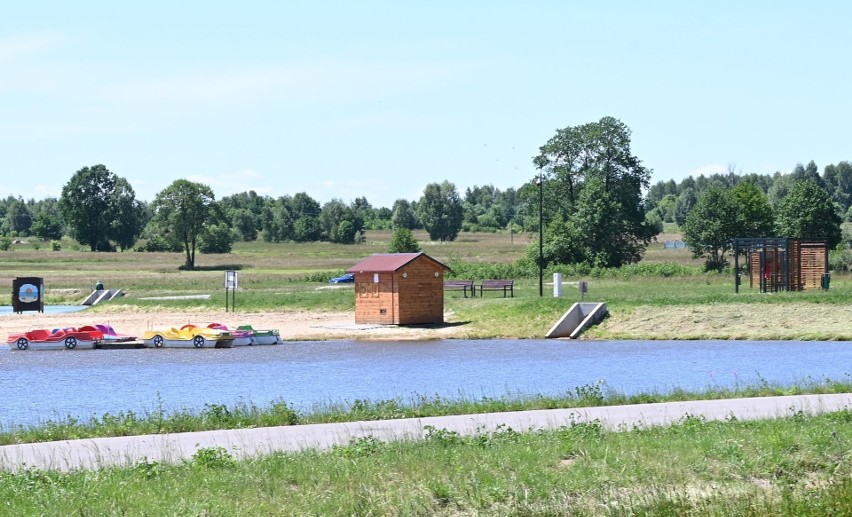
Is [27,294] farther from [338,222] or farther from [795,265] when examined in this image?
[338,222]

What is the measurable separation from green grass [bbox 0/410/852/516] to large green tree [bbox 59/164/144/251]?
139776 millimetres

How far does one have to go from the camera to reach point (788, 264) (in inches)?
2142

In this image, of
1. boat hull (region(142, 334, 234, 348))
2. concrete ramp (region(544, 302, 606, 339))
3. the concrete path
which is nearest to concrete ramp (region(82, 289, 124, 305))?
boat hull (region(142, 334, 234, 348))

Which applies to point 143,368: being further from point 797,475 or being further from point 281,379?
point 797,475

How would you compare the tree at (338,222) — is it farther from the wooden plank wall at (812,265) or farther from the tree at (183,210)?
the wooden plank wall at (812,265)

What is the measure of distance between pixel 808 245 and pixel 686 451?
44471 mm

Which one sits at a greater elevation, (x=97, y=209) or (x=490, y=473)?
(x=97, y=209)

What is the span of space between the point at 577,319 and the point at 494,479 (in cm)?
3536

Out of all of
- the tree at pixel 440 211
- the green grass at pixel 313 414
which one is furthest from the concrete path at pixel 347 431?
the tree at pixel 440 211

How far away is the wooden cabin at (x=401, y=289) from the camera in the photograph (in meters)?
52.8

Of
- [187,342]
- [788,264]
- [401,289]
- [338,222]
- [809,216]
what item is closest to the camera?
[187,342]

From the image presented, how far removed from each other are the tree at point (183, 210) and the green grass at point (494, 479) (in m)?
104

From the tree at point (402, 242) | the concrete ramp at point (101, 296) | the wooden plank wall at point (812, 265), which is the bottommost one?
the concrete ramp at point (101, 296)

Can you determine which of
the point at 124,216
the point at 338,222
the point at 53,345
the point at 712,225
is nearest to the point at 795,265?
the point at 53,345
